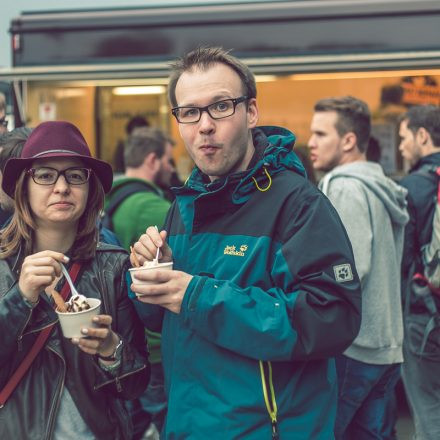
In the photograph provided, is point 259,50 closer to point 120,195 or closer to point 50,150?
point 120,195

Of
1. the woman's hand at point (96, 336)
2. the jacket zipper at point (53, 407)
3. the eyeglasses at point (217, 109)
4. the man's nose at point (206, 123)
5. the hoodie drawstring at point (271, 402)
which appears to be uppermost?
the eyeglasses at point (217, 109)

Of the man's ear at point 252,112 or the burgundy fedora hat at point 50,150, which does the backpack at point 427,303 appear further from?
the burgundy fedora hat at point 50,150

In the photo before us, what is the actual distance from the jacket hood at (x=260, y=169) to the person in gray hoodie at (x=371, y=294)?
52.3 inches

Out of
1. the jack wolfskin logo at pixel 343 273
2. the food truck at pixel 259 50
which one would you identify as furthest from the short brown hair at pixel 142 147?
the jack wolfskin logo at pixel 343 273

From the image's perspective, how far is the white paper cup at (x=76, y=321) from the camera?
1.99 meters

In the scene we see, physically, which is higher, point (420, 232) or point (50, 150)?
point (50, 150)

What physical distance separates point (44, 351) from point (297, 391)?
0.78 meters

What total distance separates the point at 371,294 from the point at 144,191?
1.58 metres

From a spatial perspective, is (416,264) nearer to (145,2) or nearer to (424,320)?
(424,320)

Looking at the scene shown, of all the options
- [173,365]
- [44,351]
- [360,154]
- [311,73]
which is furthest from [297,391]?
[311,73]

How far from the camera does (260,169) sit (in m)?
2.12

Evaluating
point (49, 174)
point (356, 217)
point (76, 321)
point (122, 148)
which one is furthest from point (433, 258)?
point (122, 148)

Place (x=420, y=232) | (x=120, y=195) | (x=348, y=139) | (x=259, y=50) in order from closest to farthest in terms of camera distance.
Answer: (x=348, y=139), (x=420, y=232), (x=120, y=195), (x=259, y=50)

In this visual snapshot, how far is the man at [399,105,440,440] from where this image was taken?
13.4ft
